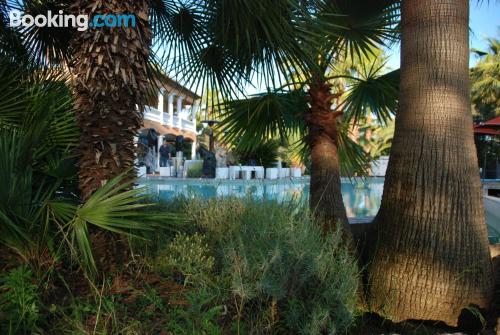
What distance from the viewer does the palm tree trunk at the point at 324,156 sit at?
4.57 meters

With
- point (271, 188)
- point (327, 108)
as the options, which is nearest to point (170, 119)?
point (271, 188)

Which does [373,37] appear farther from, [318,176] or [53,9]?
[53,9]

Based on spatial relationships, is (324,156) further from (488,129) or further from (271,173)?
(271,173)

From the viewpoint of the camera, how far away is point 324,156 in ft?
15.3

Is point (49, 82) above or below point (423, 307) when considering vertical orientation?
above

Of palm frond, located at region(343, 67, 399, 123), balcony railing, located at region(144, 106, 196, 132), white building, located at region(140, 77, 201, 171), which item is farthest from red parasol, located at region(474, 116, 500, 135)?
balcony railing, located at region(144, 106, 196, 132)

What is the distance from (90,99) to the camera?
3078 mm

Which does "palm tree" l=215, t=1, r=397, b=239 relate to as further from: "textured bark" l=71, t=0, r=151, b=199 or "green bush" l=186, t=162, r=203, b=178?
"green bush" l=186, t=162, r=203, b=178

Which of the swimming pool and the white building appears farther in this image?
the white building

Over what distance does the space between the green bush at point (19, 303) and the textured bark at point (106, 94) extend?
0.86m

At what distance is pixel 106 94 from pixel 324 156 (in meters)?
2.50

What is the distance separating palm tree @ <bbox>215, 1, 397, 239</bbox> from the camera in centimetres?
460

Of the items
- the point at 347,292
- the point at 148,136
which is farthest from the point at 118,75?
the point at 148,136

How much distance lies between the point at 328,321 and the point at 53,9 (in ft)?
14.4
